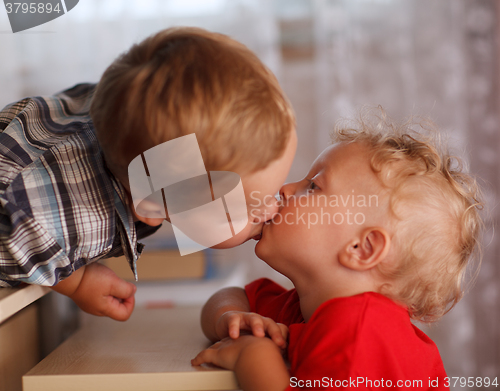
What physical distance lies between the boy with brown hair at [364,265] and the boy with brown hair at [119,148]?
91 mm

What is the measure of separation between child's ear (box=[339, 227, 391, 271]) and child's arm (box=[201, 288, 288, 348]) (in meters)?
0.14

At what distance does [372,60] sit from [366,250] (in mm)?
1038

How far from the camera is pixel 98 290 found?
0.72 m

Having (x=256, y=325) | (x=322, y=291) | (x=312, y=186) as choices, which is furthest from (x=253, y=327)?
(x=312, y=186)

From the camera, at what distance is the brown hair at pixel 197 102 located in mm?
486

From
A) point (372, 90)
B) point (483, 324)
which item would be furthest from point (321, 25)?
point (483, 324)

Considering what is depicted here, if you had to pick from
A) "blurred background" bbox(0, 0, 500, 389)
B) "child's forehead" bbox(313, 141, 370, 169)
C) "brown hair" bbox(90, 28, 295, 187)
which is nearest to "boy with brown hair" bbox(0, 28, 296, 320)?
"brown hair" bbox(90, 28, 295, 187)

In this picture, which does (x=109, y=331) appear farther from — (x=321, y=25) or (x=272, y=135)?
(x=321, y=25)

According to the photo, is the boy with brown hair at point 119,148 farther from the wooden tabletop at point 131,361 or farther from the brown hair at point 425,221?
the brown hair at point 425,221

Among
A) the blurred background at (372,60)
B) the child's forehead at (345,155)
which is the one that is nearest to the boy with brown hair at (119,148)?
the child's forehead at (345,155)

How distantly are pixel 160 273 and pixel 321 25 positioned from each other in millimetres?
966

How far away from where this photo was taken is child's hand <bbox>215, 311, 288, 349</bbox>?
59 cm

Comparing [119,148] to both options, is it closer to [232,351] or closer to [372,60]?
[232,351]

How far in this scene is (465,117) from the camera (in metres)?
1.42
